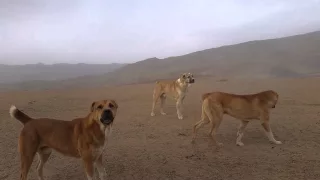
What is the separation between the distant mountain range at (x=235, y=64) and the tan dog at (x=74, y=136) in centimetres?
3361

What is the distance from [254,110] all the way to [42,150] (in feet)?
16.9

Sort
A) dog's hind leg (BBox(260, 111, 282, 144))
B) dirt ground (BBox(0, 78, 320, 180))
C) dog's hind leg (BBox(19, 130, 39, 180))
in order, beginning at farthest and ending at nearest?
1. dog's hind leg (BBox(260, 111, 282, 144))
2. dirt ground (BBox(0, 78, 320, 180))
3. dog's hind leg (BBox(19, 130, 39, 180))

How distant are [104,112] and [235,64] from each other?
4582cm

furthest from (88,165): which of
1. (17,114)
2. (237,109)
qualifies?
(237,109)

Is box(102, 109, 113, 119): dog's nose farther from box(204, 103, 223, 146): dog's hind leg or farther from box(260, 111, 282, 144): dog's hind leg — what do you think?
→ box(260, 111, 282, 144): dog's hind leg

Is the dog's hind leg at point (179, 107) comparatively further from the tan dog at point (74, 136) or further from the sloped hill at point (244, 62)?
the sloped hill at point (244, 62)

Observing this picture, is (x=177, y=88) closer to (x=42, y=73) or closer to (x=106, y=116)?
(x=106, y=116)

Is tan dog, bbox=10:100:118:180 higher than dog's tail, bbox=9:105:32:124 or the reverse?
the reverse

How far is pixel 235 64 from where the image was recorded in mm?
50000

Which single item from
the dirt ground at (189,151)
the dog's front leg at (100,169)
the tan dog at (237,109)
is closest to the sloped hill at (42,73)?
the dirt ground at (189,151)

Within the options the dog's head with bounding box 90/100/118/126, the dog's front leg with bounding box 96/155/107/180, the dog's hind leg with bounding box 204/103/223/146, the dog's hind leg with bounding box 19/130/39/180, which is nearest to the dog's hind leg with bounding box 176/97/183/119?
the dog's hind leg with bounding box 204/103/223/146

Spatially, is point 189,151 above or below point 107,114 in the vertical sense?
below

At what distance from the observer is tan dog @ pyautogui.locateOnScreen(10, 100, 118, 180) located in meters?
5.91

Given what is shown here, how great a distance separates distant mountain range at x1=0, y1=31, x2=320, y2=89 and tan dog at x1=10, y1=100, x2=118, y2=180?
110 ft
